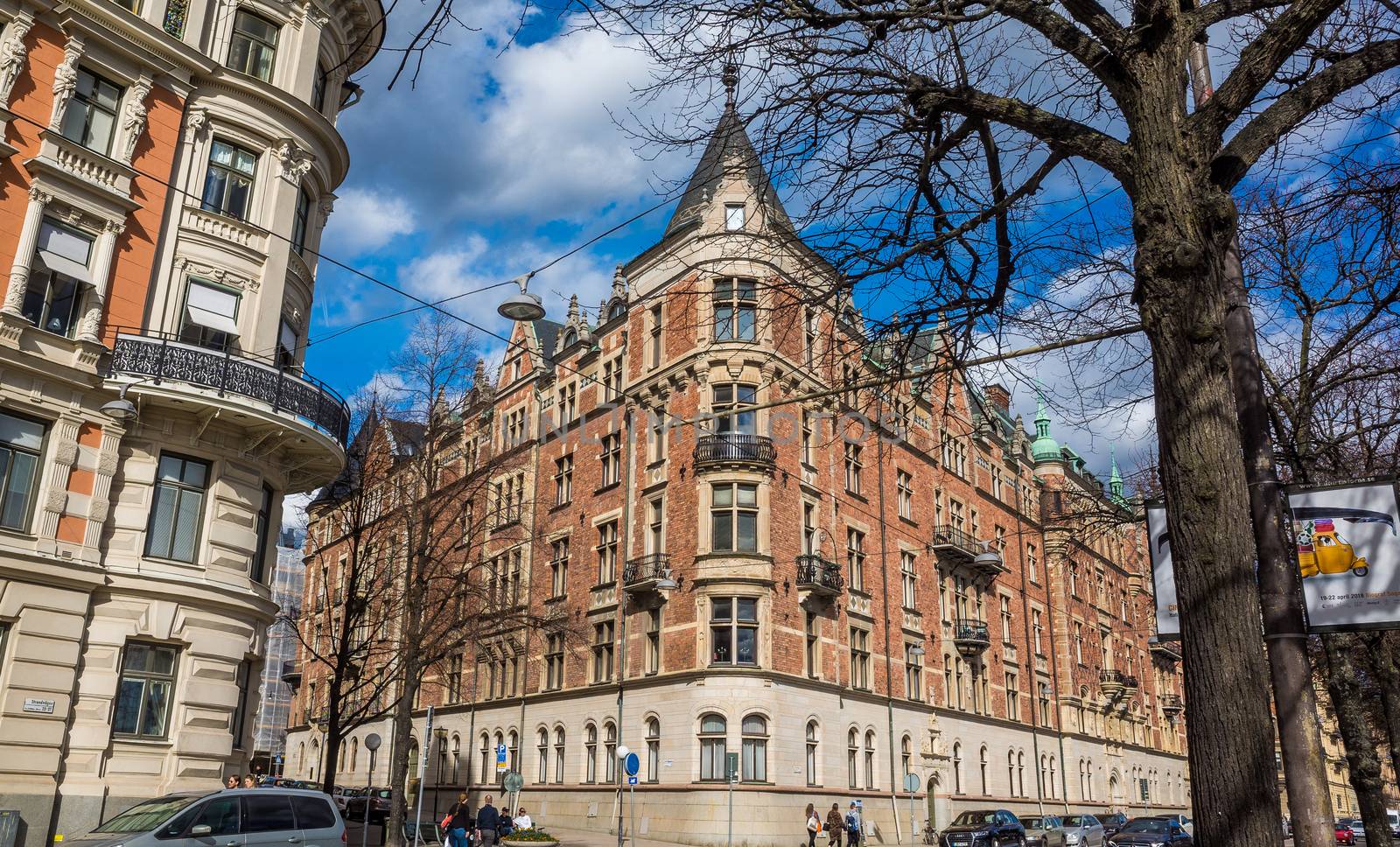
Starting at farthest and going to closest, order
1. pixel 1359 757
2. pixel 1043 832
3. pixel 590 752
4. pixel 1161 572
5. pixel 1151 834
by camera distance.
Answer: pixel 590 752
pixel 1043 832
pixel 1151 834
pixel 1359 757
pixel 1161 572

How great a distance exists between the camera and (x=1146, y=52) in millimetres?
6785

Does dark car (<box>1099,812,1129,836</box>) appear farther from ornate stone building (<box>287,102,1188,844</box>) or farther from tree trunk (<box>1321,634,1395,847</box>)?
tree trunk (<box>1321,634,1395,847</box>)

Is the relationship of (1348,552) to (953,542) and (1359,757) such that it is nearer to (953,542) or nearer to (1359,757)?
(1359,757)

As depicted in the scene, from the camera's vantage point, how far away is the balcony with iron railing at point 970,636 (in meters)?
48.0

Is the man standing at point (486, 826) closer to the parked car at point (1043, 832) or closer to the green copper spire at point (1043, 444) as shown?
the parked car at point (1043, 832)

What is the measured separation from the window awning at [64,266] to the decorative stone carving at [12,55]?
260 centimetres

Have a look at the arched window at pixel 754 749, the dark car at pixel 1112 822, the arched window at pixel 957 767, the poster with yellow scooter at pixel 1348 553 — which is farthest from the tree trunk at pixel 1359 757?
the arched window at pixel 957 767

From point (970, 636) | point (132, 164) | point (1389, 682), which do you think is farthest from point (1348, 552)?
point (970, 636)

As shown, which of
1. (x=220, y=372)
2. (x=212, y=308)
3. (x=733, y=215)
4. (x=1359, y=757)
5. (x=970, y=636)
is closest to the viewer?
(x=733, y=215)

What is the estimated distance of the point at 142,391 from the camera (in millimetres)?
18719

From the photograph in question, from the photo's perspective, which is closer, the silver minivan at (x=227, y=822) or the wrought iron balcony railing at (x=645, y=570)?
the silver minivan at (x=227, y=822)

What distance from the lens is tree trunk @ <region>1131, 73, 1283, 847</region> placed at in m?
5.47

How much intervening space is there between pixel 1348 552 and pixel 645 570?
31957mm

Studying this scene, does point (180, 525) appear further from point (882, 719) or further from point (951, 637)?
point (951, 637)
